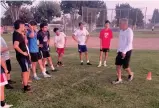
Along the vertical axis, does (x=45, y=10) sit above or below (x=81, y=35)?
above

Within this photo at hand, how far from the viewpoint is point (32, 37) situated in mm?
6469

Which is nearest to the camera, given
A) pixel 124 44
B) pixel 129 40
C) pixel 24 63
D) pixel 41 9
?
pixel 24 63

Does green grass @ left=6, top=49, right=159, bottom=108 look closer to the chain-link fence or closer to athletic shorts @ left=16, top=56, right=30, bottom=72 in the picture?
athletic shorts @ left=16, top=56, right=30, bottom=72

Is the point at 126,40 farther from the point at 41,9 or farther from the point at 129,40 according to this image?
the point at 41,9

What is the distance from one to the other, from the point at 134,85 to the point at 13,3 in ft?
135

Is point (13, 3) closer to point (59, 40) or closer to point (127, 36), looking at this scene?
point (59, 40)

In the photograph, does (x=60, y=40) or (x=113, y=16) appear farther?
(x=113, y=16)

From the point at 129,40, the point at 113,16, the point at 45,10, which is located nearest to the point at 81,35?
the point at 129,40

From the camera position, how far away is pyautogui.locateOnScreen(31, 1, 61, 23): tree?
49.0 m

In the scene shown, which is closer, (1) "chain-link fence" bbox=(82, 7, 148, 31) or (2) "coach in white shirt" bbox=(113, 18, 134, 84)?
(2) "coach in white shirt" bbox=(113, 18, 134, 84)

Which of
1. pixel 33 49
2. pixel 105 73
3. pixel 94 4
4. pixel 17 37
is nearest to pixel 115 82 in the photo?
pixel 105 73

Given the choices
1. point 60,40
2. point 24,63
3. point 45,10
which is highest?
point 45,10

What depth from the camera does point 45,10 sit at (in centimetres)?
4897

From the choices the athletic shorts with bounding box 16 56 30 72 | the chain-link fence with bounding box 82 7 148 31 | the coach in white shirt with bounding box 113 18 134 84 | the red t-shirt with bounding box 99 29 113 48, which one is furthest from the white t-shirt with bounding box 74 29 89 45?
the chain-link fence with bounding box 82 7 148 31
